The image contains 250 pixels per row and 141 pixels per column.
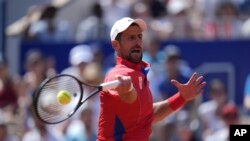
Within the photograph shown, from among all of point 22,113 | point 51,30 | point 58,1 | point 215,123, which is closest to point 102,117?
point 215,123

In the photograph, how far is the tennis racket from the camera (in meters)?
7.93

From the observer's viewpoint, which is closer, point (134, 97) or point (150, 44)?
point (134, 97)

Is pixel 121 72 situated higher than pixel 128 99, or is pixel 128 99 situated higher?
pixel 121 72

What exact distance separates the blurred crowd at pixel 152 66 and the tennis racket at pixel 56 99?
431 cm

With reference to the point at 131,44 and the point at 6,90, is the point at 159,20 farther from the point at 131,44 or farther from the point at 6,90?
the point at 131,44

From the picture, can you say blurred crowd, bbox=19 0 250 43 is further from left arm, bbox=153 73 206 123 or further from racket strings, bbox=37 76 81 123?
racket strings, bbox=37 76 81 123

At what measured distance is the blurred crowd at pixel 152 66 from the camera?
41.4ft

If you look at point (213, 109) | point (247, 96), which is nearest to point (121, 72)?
A: point (213, 109)

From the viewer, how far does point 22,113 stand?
1352 cm

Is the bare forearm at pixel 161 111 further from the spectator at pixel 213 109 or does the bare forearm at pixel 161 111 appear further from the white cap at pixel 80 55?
the white cap at pixel 80 55

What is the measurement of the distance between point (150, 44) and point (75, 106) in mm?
5824

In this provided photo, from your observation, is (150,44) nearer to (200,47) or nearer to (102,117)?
(200,47)

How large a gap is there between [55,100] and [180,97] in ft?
3.86

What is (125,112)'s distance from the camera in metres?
7.83
